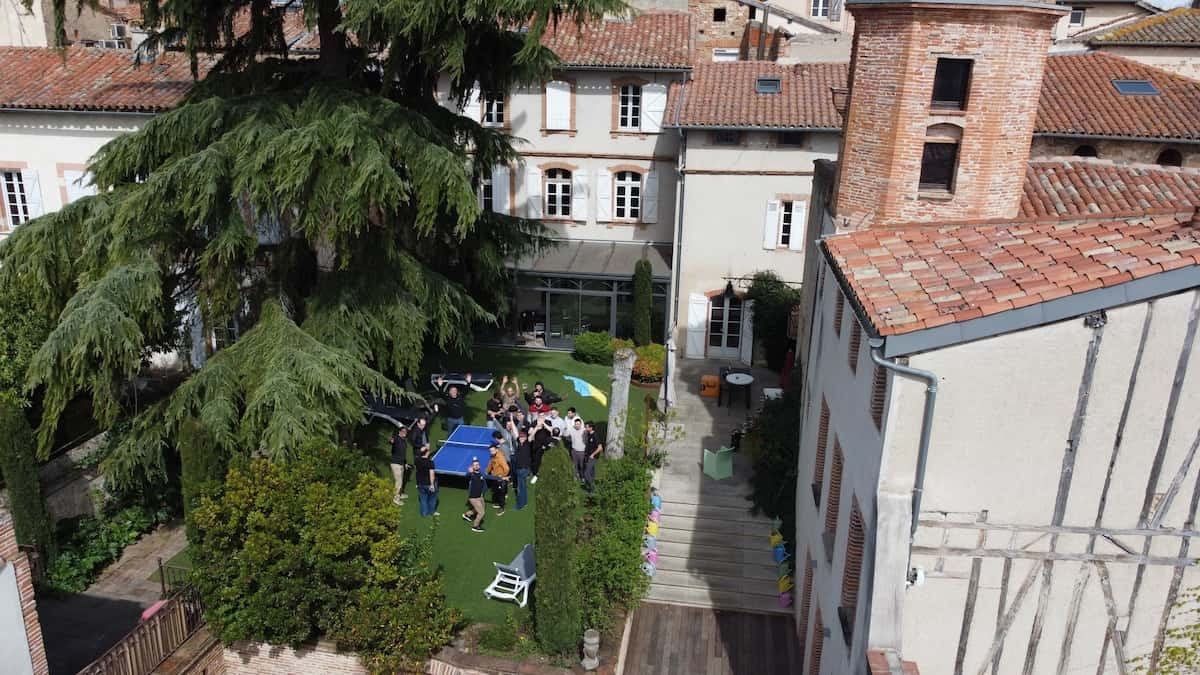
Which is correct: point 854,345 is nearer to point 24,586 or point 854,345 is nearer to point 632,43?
point 24,586

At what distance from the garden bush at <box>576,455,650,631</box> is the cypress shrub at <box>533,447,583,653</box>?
0.57m

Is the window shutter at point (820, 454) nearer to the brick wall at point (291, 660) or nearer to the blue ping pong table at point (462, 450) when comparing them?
the blue ping pong table at point (462, 450)

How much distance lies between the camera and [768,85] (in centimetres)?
2389

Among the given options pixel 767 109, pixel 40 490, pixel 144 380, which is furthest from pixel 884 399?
pixel 144 380

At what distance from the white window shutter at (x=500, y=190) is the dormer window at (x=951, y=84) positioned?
49.5ft

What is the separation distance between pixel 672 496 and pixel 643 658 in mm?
4064

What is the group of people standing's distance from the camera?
16141mm

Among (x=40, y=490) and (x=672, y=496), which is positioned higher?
(x=40, y=490)

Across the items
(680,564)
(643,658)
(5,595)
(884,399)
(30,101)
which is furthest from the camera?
(30,101)

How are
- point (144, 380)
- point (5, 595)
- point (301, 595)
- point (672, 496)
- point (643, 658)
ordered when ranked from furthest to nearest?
point (144, 380) → point (672, 496) → point (643, 658) → point (301, 595) → point (5, 595)

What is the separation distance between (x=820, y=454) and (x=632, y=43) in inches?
609

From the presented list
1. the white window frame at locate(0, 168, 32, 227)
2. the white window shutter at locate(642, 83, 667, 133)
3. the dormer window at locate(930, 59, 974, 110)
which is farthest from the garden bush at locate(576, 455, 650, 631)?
the white window frame at locate(0, 168, 32, 227)

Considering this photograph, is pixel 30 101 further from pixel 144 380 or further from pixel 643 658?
pixel 643 658

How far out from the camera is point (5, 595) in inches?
384
